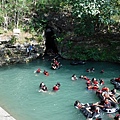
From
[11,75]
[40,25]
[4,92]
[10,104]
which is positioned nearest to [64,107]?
[10,104]

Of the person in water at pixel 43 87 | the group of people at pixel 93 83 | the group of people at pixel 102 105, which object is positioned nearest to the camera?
the group of people at pixel 102 105

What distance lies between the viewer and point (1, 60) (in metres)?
29.6

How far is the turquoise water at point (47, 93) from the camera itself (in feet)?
65.3

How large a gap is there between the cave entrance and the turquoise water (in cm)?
304

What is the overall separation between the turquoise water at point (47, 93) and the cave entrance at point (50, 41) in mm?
3043

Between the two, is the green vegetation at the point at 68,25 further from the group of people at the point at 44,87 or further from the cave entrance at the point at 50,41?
the group of people at the point at 44,87

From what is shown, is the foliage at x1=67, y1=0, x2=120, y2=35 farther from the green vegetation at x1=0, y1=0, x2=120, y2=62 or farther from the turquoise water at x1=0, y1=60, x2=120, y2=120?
the turquoise water at x1=0, y1=60, x2=120, y2=120

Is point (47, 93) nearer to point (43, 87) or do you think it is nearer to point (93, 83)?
point (43, 87)

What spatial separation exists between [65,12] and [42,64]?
8369 millimetres

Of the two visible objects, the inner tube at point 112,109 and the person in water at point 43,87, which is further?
the person in water at point 43,87

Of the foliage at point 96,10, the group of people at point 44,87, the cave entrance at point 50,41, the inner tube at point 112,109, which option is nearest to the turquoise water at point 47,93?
the group of people at point 44,87

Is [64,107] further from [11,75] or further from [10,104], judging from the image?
[11,75]

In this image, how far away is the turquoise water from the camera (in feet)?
65.3

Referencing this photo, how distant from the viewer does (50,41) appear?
35.6 metres
